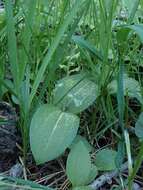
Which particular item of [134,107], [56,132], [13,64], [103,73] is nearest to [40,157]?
[56,132]

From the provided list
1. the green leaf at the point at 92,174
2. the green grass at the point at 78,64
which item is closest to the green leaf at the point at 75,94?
the green grass at the point at 78,64

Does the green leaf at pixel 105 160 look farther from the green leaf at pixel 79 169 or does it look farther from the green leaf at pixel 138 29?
the green leaf at pixel 138 29

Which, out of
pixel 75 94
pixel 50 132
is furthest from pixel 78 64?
pixel 50 132

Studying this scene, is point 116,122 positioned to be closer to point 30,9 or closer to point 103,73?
point 103,73

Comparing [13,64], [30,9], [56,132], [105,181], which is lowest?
[105,181]

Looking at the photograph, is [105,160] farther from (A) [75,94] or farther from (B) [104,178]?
(A) [75,94]

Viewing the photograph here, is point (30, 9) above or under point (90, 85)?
above
